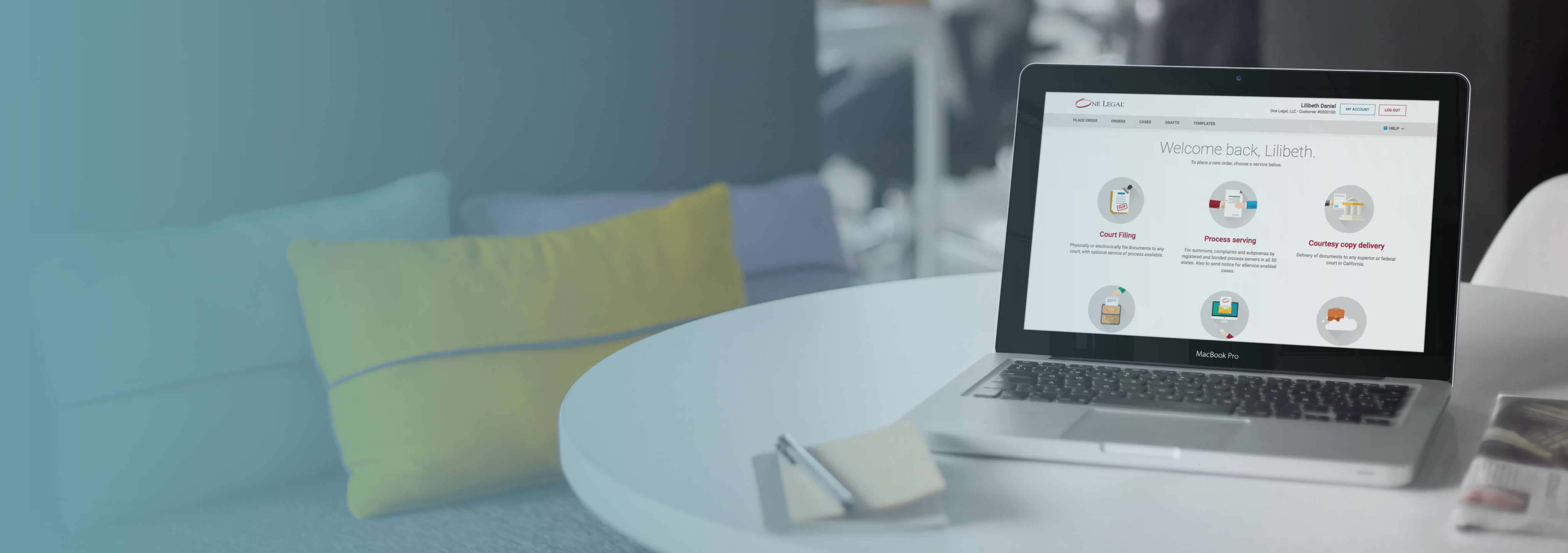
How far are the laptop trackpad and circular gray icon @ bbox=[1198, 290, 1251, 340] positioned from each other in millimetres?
164

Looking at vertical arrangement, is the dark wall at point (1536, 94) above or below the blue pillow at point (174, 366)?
above

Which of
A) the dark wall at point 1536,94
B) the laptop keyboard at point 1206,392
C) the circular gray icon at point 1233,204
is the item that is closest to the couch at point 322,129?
the laptop keyboard at point 1206,392

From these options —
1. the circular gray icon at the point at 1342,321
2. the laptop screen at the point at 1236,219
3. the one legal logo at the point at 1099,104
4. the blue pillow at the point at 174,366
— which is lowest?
the blue pillow at the point at 174,366

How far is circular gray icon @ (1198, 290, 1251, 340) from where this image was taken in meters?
0.90

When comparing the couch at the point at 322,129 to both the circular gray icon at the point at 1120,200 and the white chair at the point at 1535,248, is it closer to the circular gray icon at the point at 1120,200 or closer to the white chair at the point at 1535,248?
the circular gray icon at the point at 1120,200

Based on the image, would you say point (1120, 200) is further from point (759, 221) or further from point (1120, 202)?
point (759, 221)

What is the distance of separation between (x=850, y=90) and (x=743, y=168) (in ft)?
5.02

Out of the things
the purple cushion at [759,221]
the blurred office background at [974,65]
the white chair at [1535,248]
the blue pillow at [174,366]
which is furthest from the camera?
the blurred office background at [974,65]

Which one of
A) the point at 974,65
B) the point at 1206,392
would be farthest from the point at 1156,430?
the point at 974,65

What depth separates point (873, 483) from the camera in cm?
65

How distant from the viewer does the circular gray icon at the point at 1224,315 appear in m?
0.90

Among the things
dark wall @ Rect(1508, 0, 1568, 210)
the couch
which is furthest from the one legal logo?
dark wall @ Rect(1508, 0, 1568, 210)

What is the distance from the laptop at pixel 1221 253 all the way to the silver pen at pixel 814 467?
0.34 feet

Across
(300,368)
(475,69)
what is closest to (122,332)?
(300,368)
